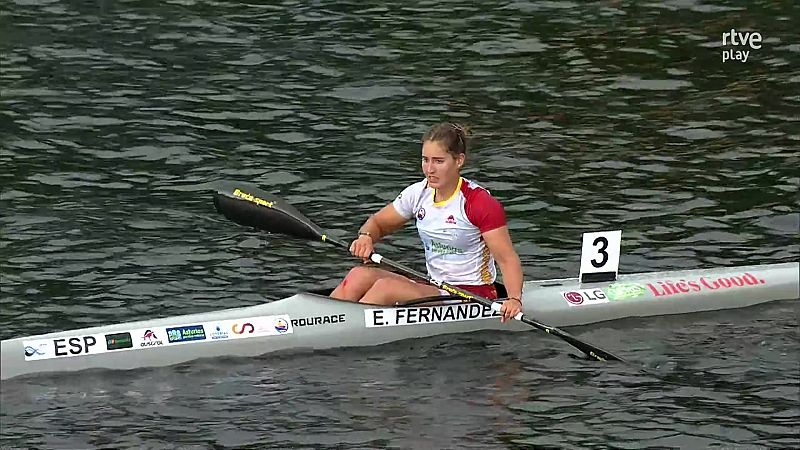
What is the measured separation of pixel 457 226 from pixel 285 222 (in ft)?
4.87

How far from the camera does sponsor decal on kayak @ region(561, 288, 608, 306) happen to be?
11.1 m

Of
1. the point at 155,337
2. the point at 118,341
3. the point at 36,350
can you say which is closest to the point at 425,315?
the point at 155,337

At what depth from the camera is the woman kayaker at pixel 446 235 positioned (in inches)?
396

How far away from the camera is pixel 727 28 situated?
1903 centimetres

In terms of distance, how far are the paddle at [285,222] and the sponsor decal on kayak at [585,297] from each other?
0.67 metres

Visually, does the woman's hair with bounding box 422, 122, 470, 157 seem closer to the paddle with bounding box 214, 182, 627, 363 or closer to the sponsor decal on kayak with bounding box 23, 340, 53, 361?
the paddle with bounding box 214, 182, 627, 363

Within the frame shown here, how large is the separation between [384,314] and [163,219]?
3.54m

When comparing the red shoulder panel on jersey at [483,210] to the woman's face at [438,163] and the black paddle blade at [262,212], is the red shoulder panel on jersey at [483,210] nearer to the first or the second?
the woman's face at [438,163]

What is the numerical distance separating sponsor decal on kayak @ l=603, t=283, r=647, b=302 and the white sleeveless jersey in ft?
3.42

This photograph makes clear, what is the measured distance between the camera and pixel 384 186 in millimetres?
14250

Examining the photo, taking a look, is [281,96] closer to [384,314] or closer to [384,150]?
[384,150]

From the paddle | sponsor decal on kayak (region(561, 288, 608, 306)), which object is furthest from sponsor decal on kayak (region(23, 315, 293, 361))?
sponsor decal on kayak (region(561, 288, 608, 306))

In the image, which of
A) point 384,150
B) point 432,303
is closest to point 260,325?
point 432,303

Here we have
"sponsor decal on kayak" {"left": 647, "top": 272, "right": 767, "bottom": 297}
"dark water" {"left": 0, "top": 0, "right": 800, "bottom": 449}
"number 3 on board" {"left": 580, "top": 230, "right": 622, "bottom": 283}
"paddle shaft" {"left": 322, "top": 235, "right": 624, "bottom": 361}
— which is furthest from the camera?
"sponsor decal on kayak" {"left": 647, "top": 272, "right": 767, "bottom": 297}
